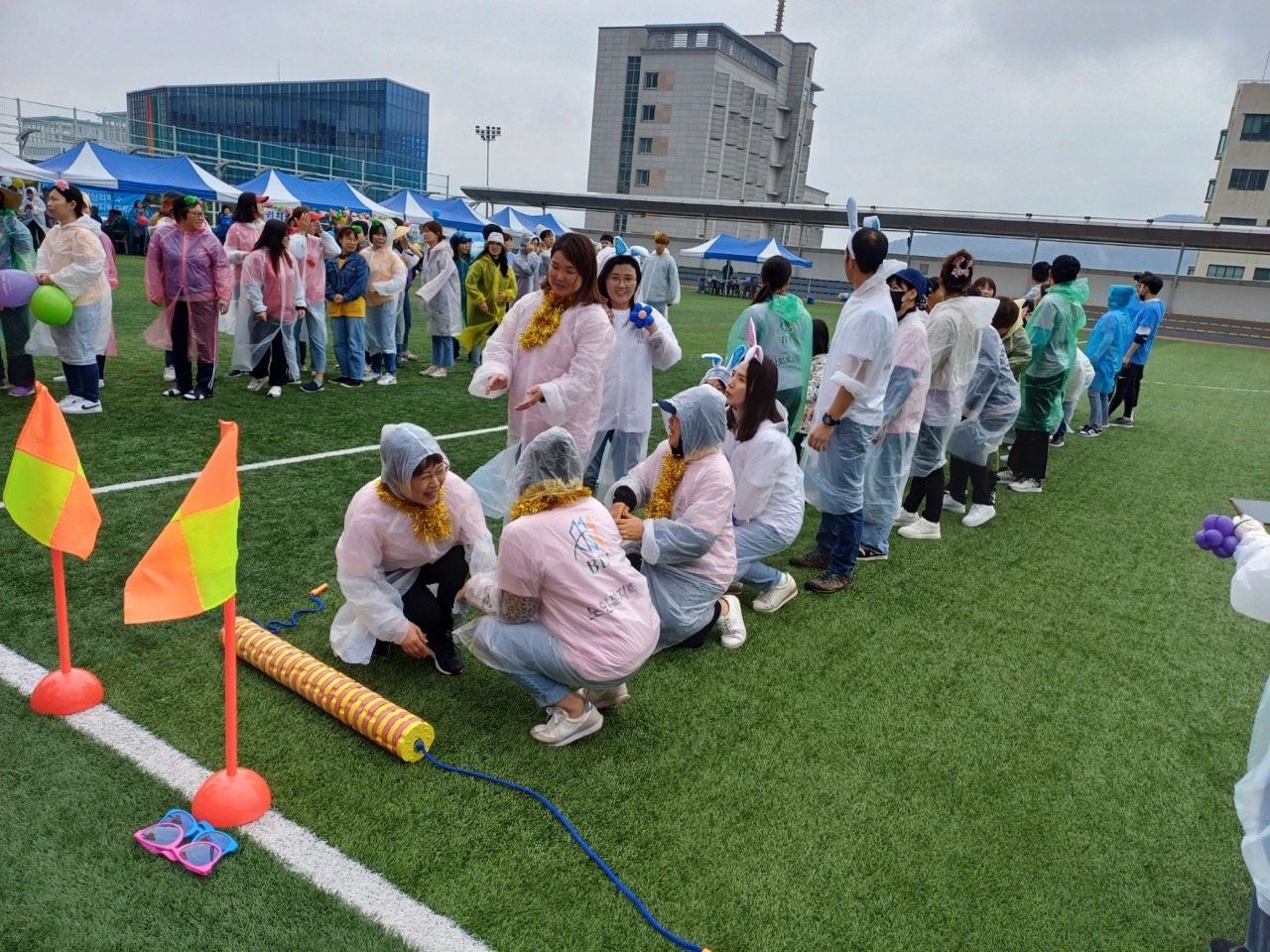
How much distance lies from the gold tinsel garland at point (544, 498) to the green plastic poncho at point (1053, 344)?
5347mm

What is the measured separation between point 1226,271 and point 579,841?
52.0 m

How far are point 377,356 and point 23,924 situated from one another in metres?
8.34

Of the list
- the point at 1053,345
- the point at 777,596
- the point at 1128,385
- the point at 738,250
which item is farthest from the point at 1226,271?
the point at 777,596

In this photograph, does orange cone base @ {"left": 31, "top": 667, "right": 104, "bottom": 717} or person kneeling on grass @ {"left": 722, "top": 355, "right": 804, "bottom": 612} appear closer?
orange cone base @ {"left": 31, "top": 667, "right": 104, "bottom": 717}

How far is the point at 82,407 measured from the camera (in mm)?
6879

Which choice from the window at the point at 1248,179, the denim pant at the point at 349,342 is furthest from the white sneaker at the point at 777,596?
the window at the point at 1248,179

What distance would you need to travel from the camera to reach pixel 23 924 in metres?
2.07

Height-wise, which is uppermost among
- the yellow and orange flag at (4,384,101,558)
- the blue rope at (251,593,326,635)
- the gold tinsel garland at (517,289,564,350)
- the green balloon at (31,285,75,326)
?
the gold tinsel garland at (517,289,564,350)

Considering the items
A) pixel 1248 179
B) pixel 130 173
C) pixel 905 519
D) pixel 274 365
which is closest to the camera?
pixel 905 519

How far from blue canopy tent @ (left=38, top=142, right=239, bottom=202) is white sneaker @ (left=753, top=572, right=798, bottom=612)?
719 inches

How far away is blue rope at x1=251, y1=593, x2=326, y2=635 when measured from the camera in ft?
12.1

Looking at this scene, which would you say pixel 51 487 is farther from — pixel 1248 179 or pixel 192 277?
pixel 1248 179

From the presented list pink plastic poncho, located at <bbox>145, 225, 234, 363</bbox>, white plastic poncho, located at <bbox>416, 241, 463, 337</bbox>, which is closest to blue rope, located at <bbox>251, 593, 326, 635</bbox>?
pink plastic poncho, located at <bbox>145, 225, 234, 363</bbox>

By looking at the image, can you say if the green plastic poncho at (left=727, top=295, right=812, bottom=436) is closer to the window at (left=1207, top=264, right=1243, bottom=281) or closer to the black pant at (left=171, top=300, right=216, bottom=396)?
the black pant at (left=171, top=300, right=216, bottom=396)
